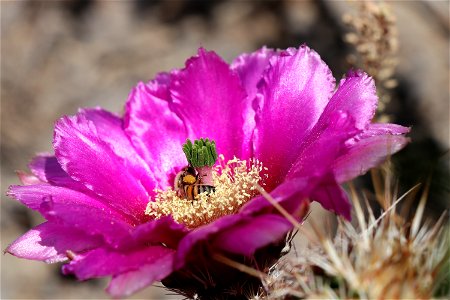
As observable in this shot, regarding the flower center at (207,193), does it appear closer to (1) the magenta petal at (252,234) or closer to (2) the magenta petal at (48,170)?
(2) the magenta petal at (48,170)

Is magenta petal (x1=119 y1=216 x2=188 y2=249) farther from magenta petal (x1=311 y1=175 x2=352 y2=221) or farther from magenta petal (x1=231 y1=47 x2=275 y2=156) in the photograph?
magenta petal (x1=231 y1=47 x2=275 y2=156)

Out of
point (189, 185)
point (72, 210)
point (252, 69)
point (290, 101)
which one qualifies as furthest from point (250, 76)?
point (72, 210)

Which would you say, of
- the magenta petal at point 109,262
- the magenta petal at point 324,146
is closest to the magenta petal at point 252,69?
the magenta petal at point 324,146

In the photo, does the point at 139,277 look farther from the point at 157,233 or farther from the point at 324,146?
the point at 324,146

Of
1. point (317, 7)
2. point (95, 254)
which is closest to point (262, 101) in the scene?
point (95, 254)

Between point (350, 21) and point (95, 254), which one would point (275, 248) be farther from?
point (350, 21)
